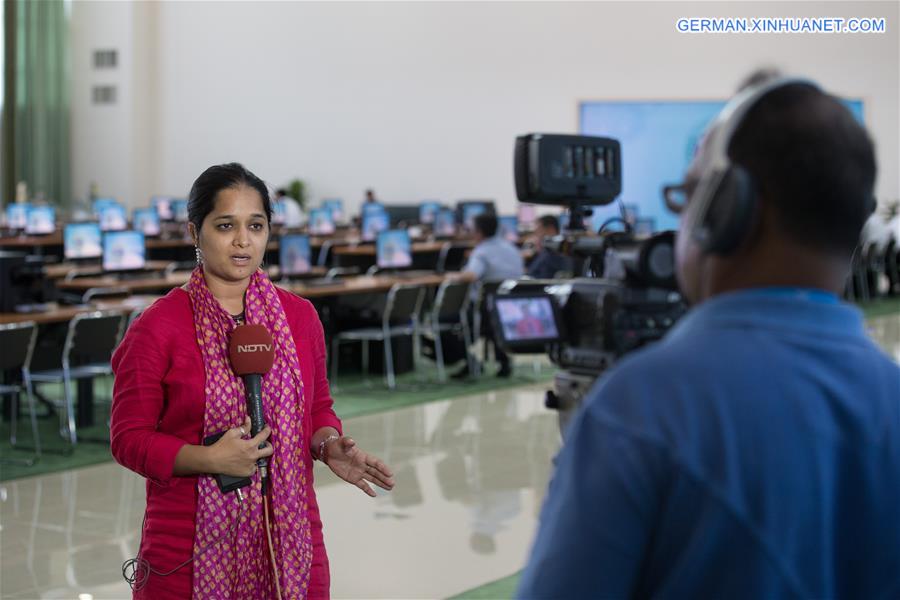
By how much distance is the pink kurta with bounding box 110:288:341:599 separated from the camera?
1965 millimetres

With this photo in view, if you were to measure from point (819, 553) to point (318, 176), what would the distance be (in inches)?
735

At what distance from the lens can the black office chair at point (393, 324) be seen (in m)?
8.14

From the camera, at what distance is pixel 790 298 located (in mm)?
869

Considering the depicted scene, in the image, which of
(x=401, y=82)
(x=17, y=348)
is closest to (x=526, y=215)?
(x=401, y=82)

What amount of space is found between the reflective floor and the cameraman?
3.31 m

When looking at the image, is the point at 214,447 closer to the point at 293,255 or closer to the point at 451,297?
the point at 451,297

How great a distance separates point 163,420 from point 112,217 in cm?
1243

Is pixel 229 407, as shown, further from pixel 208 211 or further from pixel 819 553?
pixel 819 553

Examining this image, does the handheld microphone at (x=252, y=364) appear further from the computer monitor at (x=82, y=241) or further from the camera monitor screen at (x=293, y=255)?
the computer monitor at (x=82, y=241)

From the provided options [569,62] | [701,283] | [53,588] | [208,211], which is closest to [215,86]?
[569,62]

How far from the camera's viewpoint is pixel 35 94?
19641 millimetres

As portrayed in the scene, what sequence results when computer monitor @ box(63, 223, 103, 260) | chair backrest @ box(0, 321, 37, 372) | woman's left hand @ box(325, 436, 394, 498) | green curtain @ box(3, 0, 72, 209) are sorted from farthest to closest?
green curtain @ box(3, 0, 72, 209)
computer monitor @ box(63, 223, 103, 260)
chair backrest @ box(0, 321, 37, 372)
woman's left hand @ box(325, 436, 394, 498)

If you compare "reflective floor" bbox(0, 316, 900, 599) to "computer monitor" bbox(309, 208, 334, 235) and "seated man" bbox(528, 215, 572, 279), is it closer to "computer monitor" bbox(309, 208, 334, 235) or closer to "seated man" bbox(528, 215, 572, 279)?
"seated man" bbox(528, 215, 572, 279)

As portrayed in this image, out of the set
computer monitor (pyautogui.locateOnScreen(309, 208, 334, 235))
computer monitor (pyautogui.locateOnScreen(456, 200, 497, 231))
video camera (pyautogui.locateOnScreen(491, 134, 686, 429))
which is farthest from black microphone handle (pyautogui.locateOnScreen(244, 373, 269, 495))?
computer monitor (pyautogui.locateOnScreen(309, 208, 334, 235))
